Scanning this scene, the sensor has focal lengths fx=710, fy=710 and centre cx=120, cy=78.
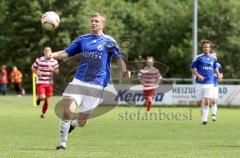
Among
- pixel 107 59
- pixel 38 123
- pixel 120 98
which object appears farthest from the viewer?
pixel 120 98

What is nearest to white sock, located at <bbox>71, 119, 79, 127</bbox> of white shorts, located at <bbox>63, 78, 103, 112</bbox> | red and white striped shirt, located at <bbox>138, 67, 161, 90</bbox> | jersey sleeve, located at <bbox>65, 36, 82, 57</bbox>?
white shorts, located at <bbox>63, 78, 103, 112</bbox>

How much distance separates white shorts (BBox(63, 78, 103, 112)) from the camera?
493 inches

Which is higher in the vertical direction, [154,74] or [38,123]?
[154,74]

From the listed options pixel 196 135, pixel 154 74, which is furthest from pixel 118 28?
pixel 196 135

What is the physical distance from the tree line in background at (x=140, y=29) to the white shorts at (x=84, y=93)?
38.1 m

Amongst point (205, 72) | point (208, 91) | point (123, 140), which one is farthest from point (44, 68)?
point (123, 140)

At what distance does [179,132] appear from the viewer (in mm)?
17344

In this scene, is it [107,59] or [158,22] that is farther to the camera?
[158,22]

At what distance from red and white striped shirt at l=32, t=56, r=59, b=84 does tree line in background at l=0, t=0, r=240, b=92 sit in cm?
2810

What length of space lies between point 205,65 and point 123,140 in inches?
285

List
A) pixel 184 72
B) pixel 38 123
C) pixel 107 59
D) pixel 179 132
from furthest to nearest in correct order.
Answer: pixel 184 72, pixel 38 123, pixel 179 132, pixel 107 59

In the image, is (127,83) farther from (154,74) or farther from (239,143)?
(239,143)

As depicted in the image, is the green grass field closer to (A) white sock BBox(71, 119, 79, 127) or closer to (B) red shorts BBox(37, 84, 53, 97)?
(A) white sock BBox(71, 119, 79, 127)

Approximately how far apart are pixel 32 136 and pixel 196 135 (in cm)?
377
